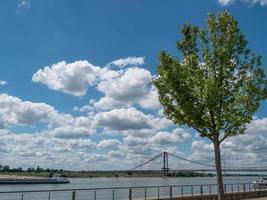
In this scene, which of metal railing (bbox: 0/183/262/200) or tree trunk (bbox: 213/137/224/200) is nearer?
tree trunk (bbox: 213/137/224/200)

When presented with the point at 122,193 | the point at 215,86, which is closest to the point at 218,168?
the point at 215,86

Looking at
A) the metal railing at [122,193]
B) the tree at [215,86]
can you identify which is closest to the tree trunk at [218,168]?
the tree at [215,86]

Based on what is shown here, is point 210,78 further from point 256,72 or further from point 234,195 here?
point 234,195

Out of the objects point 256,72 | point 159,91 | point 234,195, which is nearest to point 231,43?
point 256,72

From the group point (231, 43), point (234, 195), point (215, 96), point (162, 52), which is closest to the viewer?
point (215, 96)

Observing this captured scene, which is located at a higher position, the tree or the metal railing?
the tree

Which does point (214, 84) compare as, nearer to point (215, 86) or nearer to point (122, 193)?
point (215, 86)

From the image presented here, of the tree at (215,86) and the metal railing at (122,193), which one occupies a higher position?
the tree at (215,86)

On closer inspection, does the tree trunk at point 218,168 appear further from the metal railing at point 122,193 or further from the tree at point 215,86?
the metal railing at point 122,193

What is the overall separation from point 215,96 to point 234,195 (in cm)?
1786

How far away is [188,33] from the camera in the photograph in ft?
64.5

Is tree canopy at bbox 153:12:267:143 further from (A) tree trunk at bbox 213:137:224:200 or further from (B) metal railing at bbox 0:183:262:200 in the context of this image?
(B) metal railing at bbox 0:183:262:200

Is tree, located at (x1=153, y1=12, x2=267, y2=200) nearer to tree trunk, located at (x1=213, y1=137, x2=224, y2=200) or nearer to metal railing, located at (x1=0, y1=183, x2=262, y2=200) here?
tree trunk, located at (x1=213, y1=137, x2=224, y2=200)

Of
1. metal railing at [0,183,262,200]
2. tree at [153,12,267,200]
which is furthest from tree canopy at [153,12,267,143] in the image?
metal railing at [0,183,262,200]
